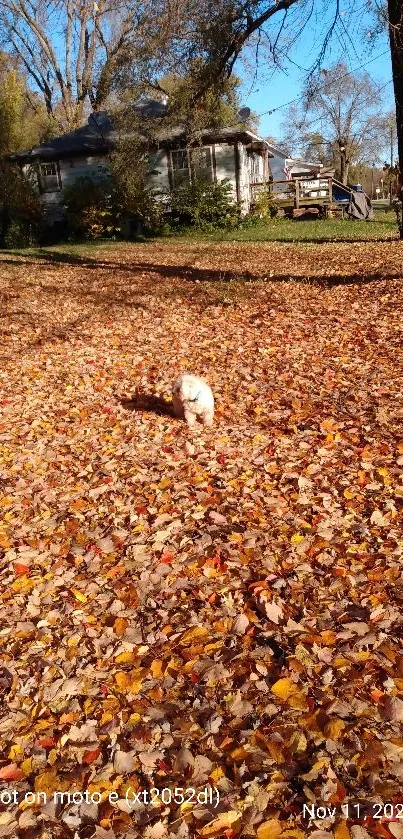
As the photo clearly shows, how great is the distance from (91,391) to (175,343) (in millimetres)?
1921

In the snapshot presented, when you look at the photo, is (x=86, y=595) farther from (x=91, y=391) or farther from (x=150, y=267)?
(x=150, y=267)

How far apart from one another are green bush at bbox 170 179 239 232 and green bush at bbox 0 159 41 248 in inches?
224

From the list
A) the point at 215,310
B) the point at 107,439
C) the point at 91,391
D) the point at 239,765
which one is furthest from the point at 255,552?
the point at 215,310

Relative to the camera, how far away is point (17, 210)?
905 inches

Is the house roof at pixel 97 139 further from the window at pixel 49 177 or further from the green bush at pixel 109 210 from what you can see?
the green bush at pixel 109 210

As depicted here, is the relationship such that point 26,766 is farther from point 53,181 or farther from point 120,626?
point 53,181

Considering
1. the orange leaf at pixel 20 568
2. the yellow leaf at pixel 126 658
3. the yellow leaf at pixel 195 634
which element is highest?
the orange leaf at pixel 20 568

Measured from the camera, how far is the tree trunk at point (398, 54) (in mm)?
9070

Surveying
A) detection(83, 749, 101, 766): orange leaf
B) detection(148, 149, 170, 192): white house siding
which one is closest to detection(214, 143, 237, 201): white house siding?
detection(148, 149, 170, 192): white house siding

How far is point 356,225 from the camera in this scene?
2173cm

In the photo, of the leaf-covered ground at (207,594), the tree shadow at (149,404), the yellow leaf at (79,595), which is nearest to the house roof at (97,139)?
the leaf-covered ground at (207,594)

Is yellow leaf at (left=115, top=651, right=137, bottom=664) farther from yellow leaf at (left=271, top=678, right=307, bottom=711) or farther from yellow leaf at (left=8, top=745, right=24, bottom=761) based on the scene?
yellow leaf at (left=271, top=678, right=307, bottom=711)

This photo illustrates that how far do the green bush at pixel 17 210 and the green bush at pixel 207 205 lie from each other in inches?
224

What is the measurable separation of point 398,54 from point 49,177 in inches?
775
